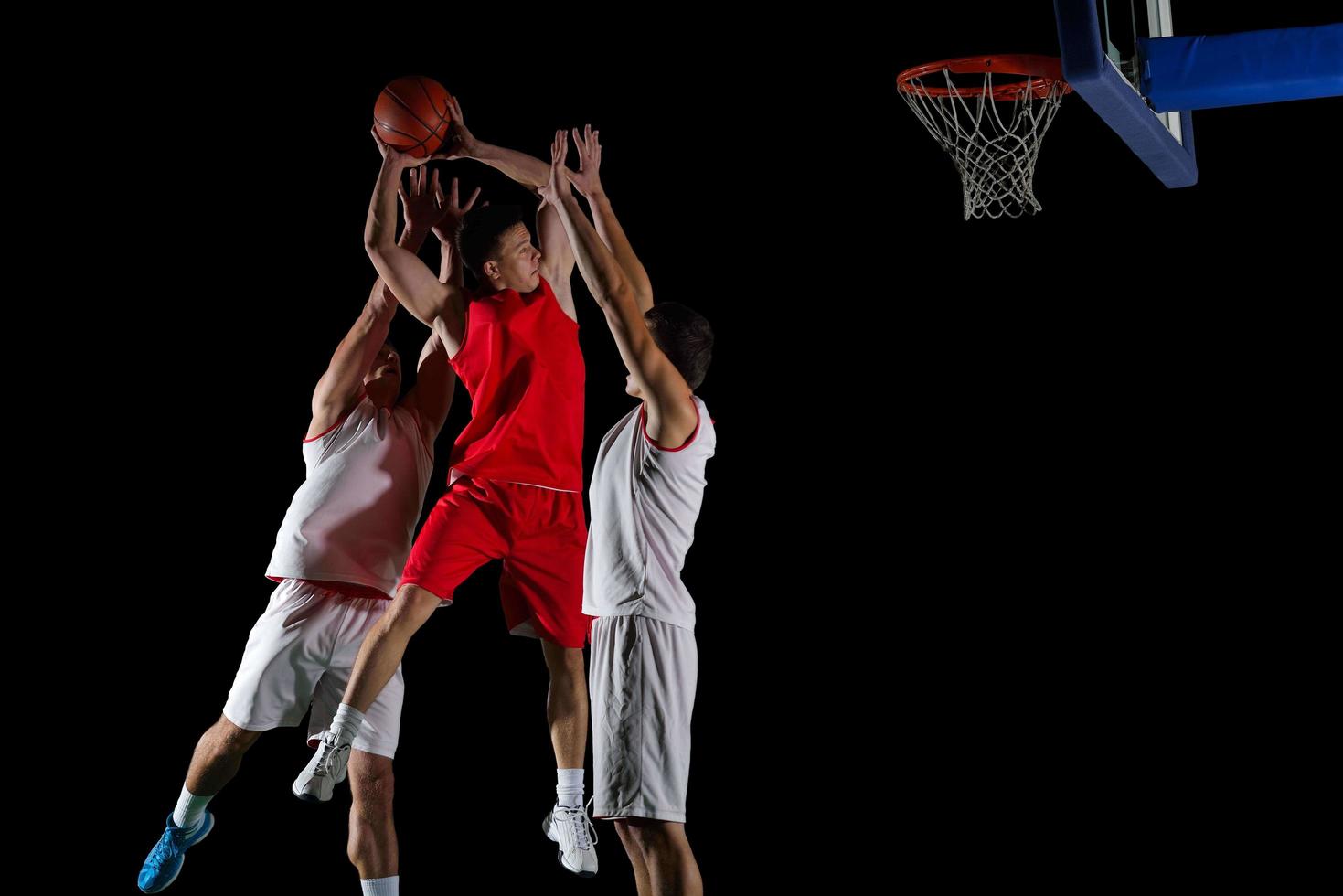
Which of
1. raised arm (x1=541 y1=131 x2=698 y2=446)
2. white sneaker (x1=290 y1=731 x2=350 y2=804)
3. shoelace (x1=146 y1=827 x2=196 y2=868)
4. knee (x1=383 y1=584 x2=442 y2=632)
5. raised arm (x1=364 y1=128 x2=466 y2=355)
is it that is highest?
raised arm (x1=364 y1=128 x2=466 y2=355)

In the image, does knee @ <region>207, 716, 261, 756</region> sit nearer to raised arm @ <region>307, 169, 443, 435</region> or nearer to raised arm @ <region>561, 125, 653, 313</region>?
raised arm @ <region>307, 169, 443, 435</region>

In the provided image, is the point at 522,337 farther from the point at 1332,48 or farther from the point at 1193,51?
the point at 1332,48

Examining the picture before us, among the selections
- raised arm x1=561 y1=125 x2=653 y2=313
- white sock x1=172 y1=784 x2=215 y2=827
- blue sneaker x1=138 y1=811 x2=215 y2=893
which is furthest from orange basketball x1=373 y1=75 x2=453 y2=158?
blue sneaker x1=138 y1=811 x2=215 y2=893

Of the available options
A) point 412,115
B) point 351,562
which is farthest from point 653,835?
point 412,115

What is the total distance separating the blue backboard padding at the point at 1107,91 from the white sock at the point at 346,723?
277 centimetres

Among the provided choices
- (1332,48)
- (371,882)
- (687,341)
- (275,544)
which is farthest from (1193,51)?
(371,882)

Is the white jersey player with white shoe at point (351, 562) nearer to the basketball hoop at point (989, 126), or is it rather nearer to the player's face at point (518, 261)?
the player's face at point (518, 261)

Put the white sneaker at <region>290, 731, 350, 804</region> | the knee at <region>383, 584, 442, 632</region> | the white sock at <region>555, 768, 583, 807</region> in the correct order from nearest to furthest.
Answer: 1. the white sneaker at <region>290, 731, 350, 804</region>
2. the knee at <region>383, 584, 442, 632</region>
3. the white sock at <region>555, 768, 583, 807</region>

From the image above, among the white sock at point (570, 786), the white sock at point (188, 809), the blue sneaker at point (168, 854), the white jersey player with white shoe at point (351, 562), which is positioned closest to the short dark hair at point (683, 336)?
the white jersey player with white shoe at point (351, 562)

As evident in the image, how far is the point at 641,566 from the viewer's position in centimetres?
438

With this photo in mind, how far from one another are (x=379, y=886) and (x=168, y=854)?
2.83 feet

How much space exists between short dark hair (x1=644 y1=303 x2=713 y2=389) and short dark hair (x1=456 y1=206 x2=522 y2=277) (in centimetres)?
79

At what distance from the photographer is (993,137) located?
200 inches

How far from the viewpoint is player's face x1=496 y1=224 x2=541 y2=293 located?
5.04 m
